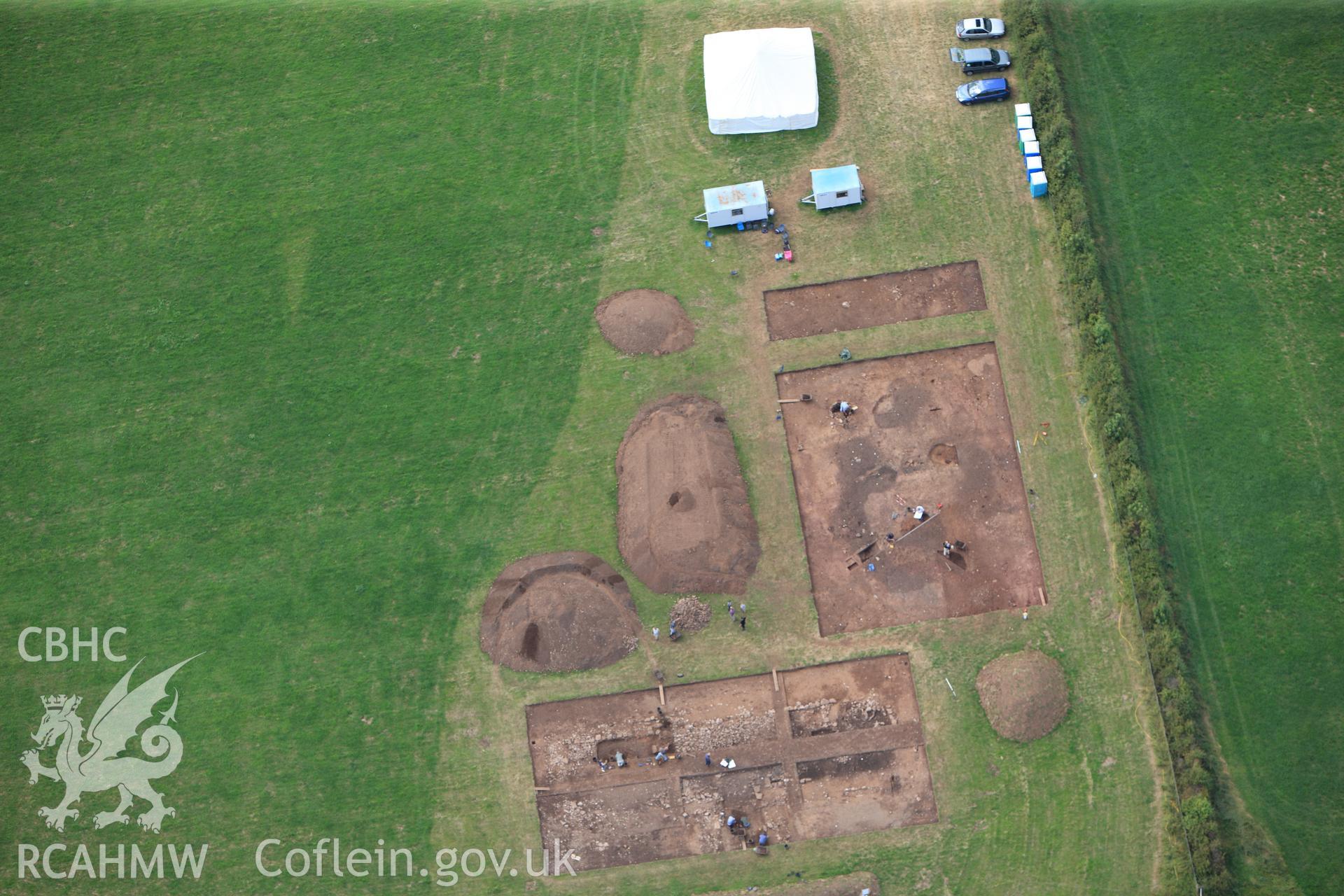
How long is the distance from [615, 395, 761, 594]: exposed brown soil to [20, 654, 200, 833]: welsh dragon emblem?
71.7ft

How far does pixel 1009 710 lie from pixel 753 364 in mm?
19611

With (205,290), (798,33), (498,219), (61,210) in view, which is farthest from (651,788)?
(61,210)

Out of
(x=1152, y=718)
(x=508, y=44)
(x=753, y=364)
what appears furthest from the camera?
(x=508, y=44)

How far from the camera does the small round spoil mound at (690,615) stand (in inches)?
1838

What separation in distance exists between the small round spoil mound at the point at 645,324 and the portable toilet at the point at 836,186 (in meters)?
8.81

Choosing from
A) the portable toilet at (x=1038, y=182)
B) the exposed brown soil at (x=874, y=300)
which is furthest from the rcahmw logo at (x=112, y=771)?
the portable toilet at (x=1038, y=182)

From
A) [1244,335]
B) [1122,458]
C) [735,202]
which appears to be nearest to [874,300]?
[735,202]

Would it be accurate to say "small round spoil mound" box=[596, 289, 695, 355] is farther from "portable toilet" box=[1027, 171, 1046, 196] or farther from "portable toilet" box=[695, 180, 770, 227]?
"portable toilet" box=[1027, 171, 1046, 196]

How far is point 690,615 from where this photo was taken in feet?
153

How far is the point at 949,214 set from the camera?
2007 inches

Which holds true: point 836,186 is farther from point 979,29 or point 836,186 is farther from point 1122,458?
point 1122,458

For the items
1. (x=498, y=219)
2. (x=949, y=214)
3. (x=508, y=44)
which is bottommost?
(x=949, y=214)

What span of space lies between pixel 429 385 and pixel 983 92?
102 ft

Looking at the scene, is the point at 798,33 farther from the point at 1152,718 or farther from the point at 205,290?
the point at 1152,718
